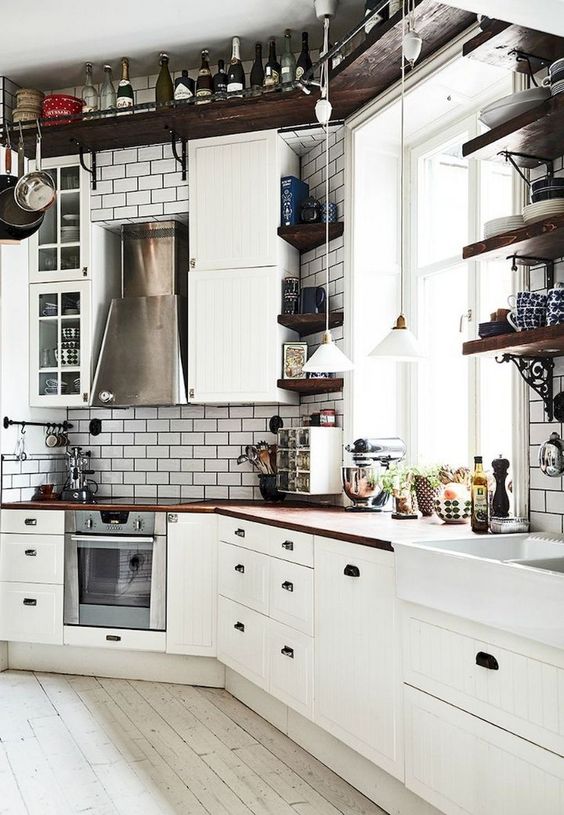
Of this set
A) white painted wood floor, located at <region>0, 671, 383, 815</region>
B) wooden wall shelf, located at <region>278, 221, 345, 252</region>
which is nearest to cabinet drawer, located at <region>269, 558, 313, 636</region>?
white painted wood floor, located at <region>0, 671, 383, 815</region>

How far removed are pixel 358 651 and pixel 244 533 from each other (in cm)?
107

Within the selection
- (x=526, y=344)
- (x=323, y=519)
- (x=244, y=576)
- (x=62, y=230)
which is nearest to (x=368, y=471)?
(x=323, y=519)

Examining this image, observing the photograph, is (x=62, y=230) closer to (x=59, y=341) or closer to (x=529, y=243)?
(x=59, y=341)

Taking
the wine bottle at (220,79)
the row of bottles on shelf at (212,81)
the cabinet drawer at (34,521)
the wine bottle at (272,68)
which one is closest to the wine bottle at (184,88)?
the row of bottles on shelf at (212,81)

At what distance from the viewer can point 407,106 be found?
3.55 m

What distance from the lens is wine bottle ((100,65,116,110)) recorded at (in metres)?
4.50

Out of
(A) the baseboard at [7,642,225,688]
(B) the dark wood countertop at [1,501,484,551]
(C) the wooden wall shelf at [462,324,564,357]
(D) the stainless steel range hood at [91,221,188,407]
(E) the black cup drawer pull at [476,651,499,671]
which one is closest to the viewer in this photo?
(E) the black cup drawer pull at [476,651,499,671]

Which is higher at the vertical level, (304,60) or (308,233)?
(304,60)

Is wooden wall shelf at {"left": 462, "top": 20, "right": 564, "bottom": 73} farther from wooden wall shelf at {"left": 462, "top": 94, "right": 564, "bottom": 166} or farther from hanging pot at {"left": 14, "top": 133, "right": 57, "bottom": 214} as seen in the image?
hanging pot at {"left": 14, "top": 133, "right": 57, "bottom": 214}

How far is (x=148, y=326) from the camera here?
4457 millimetres

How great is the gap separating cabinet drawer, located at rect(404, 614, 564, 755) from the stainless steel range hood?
92.9 inches

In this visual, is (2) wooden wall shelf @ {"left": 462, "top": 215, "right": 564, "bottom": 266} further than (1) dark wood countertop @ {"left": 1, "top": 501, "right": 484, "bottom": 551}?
No

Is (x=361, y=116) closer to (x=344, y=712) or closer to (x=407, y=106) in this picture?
(x=407, y=106)

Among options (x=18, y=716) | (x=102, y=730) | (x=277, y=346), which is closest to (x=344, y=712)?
(x=102, y=730)
